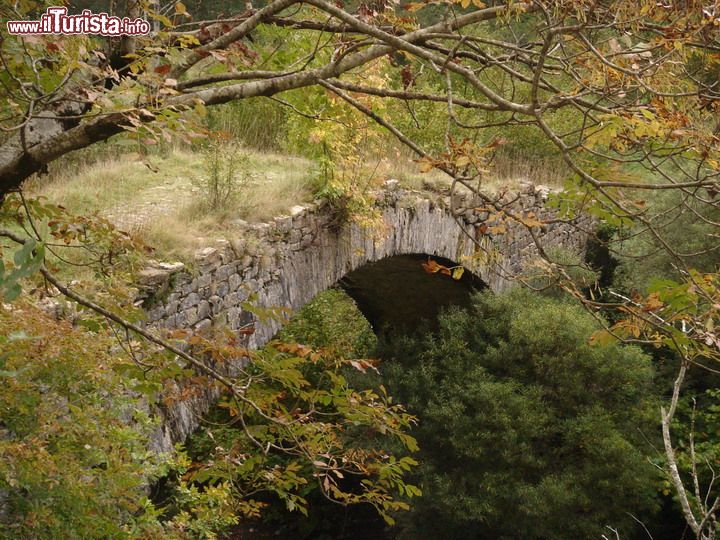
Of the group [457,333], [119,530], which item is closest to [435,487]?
[457,333]

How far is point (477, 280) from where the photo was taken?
38.4ft

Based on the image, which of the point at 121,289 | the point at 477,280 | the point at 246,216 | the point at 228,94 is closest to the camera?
the point at 228,94

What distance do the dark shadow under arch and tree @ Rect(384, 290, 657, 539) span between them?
1120mm

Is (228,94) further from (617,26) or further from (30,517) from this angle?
(30,517)

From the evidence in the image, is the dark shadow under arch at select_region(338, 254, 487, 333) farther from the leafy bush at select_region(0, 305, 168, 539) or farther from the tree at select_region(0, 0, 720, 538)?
the tree at select_region(0, 0, 720, 538)

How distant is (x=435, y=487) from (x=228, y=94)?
7.41 meters

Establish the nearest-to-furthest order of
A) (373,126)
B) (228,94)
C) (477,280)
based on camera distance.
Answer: (228,94) < (373,126) < (477,280)

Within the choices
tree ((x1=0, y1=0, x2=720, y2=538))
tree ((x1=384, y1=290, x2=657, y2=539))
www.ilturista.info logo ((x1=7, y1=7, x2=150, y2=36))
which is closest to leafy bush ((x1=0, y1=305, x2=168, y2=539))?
tree ((x1=0, y1=0, x2=720, y2=538))

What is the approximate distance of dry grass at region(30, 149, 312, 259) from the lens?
610cm

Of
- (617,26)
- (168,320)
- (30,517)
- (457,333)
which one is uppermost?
(617,26)

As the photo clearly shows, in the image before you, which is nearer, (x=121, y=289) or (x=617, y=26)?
(x=617, y=26)

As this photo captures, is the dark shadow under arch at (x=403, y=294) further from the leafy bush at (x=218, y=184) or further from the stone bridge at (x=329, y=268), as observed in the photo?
the leafy bush at (x=218, y=184)

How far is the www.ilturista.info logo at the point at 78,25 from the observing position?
2848 millimetres

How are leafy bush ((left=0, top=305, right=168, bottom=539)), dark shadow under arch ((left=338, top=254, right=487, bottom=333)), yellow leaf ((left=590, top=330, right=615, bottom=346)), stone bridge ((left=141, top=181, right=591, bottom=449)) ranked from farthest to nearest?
dark shadow under arch ((left=338, top=254, right=487, bottom=333)) → stone bridge ((left=141, top=181, right=591, bottom=449)) → leafy bush ((left=0, top=305, right=168, bottom=539)) → yellow leaf ((left=590, top=330, right=615, bottom=346))
